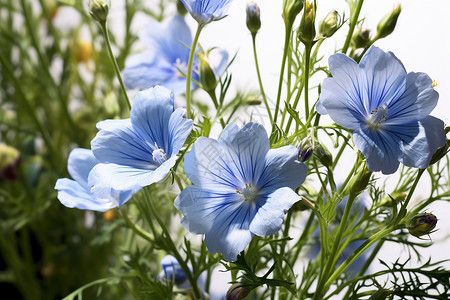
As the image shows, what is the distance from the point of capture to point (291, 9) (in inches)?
13.3

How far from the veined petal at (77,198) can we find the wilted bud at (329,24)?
0.16 metres

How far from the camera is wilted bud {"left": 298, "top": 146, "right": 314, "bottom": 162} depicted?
299mm

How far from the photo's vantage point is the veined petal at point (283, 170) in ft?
0.97

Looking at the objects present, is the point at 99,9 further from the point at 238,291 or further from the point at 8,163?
the point at 8,163

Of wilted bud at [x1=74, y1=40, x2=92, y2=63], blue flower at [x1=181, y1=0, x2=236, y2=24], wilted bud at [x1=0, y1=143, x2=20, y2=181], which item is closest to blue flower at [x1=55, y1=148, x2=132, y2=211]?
blue flower at [x1=181, y1=0, x2=236, y2=24]

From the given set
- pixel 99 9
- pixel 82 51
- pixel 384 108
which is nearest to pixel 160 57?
pixel 99 9

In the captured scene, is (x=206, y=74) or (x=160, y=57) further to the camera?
(x=160, y=57)

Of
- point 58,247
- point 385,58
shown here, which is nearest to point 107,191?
point 385,58

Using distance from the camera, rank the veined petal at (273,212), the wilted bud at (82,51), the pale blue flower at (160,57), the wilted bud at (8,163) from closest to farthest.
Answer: the veined petal at (273,212)
the pale blue flower at (160,57)
the wilted bud at (8,163)
the wilted bud at (82,51)

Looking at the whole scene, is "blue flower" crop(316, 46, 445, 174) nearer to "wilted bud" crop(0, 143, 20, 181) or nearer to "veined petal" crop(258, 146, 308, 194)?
"veined petal" crop(258, 146, 308, 194)

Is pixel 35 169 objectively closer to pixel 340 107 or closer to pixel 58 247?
pixel 58 247

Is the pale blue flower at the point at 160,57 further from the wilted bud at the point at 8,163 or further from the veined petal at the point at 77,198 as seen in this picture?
the wilted bud at the point at 8,163

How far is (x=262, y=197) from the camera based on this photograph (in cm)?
31

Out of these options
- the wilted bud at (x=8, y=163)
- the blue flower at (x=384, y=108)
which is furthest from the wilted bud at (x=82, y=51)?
the blue flower at (x=384, y=108)
